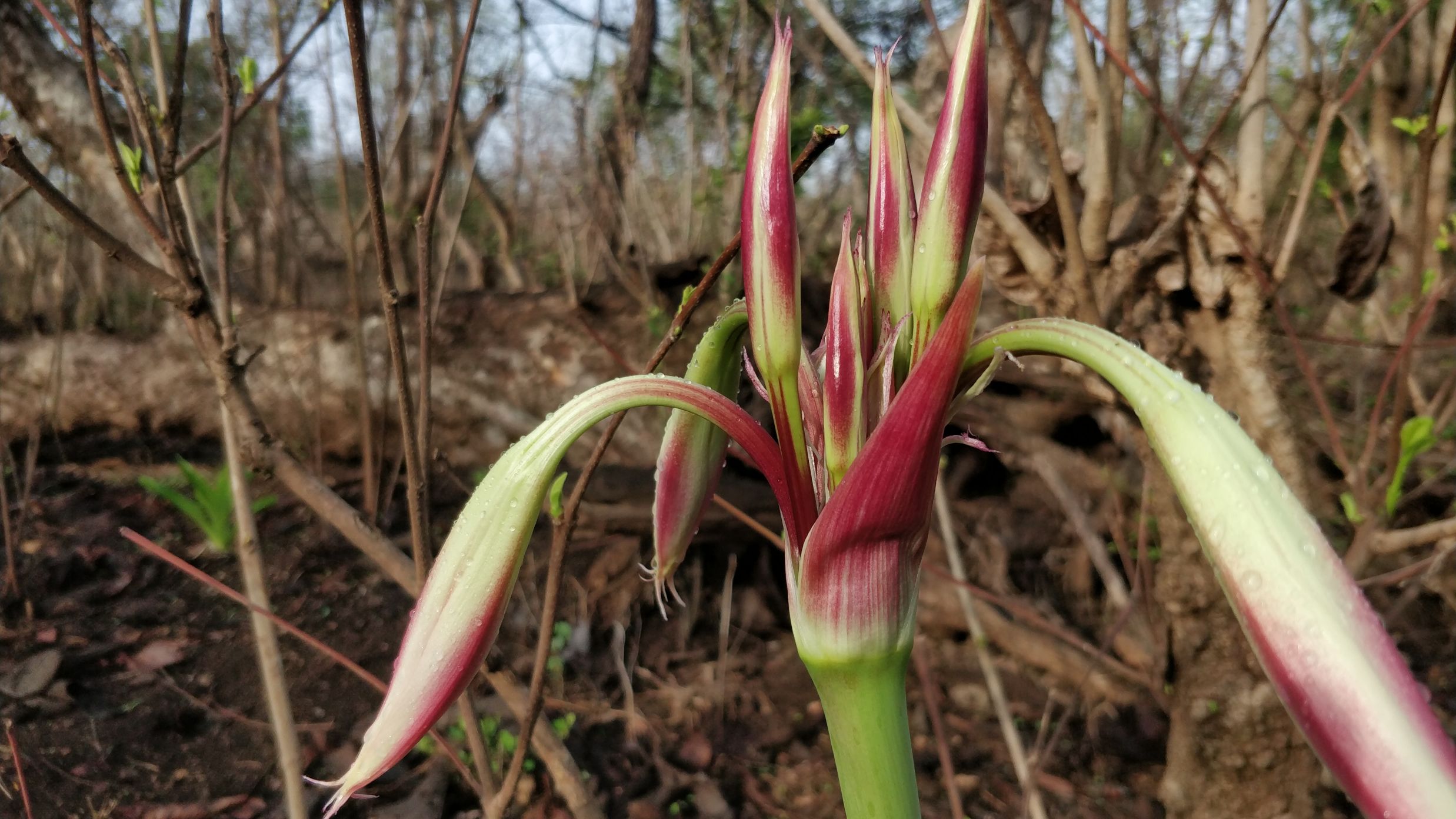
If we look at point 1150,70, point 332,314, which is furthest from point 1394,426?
point 332,314

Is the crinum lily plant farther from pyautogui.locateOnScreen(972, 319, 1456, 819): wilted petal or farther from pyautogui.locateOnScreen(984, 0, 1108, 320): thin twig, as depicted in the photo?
pyautogui.locateOnScreen(984, 0, 1108, 320): thin twig

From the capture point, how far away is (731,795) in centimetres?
185

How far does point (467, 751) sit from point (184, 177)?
1.35 m

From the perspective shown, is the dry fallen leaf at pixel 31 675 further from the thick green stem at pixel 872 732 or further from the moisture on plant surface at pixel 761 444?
the thick green stem at pixel 872 732

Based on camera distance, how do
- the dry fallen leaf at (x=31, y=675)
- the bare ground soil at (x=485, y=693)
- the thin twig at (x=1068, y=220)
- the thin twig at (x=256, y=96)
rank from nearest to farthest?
the thin twig at (x=256, y=96) → the thin twig at (x=1068, y=220) → the bare ground soil at (x=485, y=693) → the dry fallen leaf at (x=31, y=675)

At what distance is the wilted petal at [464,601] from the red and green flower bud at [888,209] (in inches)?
7.0

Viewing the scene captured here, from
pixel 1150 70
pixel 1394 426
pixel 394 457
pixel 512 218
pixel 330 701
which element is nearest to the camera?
pixel 1394 426

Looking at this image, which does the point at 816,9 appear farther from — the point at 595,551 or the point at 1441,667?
the point at 1441,667

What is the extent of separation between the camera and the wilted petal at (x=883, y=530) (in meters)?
0.40

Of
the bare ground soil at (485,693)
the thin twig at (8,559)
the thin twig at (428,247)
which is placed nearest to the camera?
the thin twig at (428,247)

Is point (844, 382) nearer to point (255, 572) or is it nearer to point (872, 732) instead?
point (872, 732)

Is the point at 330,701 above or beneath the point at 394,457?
beneath

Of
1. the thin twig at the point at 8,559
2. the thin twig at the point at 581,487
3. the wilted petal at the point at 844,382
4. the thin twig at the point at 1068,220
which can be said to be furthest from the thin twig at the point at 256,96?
the thin twig at the point at 8,559

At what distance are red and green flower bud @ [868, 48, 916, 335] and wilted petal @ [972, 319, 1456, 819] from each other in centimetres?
13
